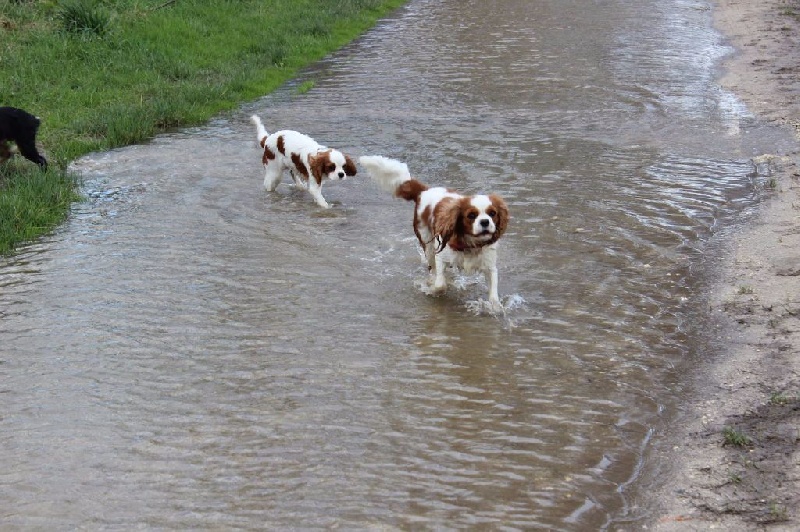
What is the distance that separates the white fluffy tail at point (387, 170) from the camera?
7.86m

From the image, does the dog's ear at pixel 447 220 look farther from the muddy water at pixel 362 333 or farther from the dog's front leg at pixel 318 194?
the dog's front leg at pixel 318 194

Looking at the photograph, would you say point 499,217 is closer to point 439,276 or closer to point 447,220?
point 447,220

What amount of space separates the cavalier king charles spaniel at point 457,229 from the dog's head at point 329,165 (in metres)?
1.90

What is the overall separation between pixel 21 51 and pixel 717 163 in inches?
390

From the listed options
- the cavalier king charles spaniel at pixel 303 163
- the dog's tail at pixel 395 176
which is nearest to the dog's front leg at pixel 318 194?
the cavalier king charles spaniel at pixel 303 163

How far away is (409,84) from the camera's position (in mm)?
15188

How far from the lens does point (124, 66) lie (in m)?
14.8

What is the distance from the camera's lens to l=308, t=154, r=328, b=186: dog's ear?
973 cm

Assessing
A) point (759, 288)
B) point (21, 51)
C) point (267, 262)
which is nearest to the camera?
point (759, 288)

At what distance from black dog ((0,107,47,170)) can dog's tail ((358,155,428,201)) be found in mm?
4438

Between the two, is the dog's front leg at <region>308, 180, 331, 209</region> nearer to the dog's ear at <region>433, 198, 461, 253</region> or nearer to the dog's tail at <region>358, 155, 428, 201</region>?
the dog's tail at <region>358, 155, 428, 201</region>

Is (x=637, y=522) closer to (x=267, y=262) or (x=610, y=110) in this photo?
(x=267, y=262)

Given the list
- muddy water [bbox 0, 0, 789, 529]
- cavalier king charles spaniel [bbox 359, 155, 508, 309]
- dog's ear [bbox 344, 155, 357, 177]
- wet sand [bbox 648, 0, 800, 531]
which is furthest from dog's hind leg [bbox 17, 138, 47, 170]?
wet sand [bbox 648, 0, 800, 531]

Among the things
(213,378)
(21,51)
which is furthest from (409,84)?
(213,378)
